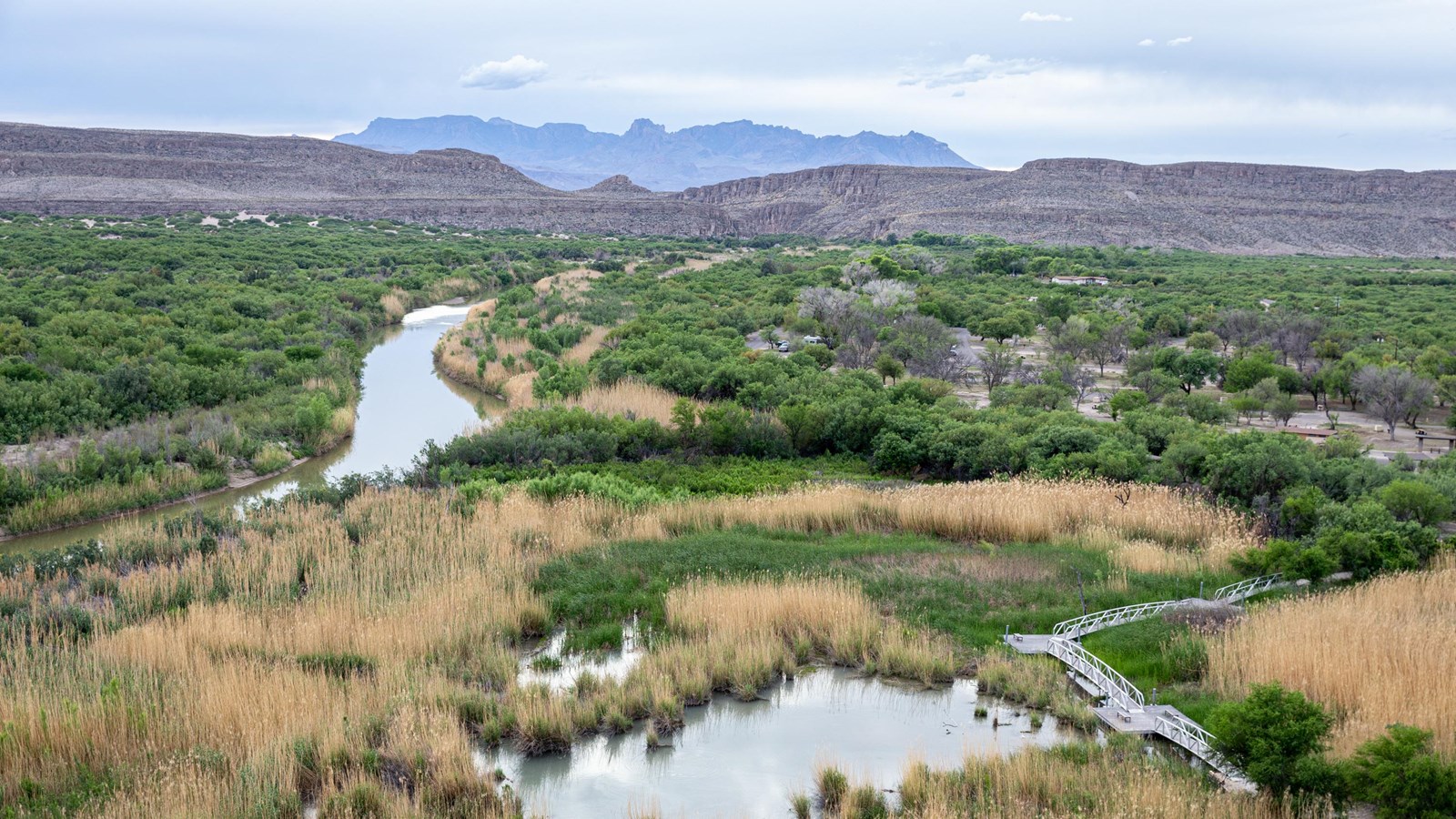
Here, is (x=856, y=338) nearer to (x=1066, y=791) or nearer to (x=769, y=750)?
(x=769, y=750)

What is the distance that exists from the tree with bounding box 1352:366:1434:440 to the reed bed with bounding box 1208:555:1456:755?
48.3ft

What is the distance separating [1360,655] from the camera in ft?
31.5

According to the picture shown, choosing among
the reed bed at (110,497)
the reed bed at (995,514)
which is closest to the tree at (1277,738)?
the reed bed at (995,514)

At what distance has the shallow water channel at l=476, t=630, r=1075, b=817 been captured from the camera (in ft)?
29.5

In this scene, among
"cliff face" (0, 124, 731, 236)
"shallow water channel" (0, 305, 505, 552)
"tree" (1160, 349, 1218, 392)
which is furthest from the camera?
"cliff face" (0, 124, 731, 236)

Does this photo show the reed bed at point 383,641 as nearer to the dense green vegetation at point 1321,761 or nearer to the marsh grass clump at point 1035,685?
the marsh grass clump at point 1035,685

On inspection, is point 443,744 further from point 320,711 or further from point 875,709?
point 875,709

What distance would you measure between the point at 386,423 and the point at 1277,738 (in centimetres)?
2285

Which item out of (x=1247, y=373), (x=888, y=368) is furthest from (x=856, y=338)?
(x=1247, y=373)

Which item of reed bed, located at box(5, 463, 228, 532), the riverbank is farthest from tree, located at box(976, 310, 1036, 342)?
reed bed, located at box(5, 463, 228, 532)

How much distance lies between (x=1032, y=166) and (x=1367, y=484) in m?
122

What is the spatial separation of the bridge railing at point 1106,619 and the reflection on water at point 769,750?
58.9 inches

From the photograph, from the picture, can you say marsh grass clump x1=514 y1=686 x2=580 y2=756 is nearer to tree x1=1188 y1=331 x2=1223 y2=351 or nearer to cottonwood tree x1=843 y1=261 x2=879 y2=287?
tree x1=1188 y1=331 x2=1223 y2=351

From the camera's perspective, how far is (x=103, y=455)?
18422 millimetres
